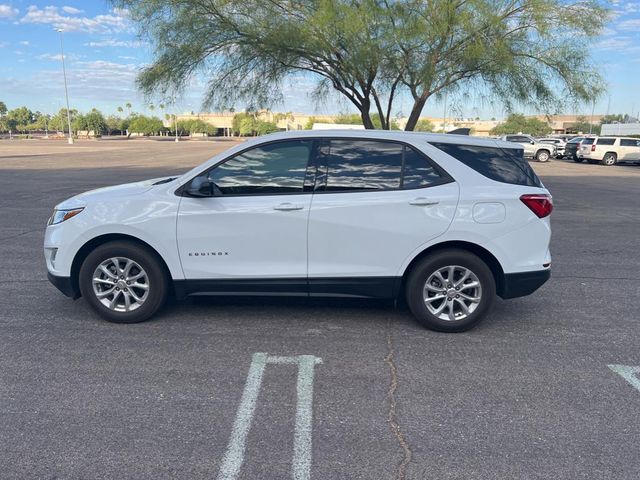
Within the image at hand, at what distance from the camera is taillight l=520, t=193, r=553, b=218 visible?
4633 millimetres

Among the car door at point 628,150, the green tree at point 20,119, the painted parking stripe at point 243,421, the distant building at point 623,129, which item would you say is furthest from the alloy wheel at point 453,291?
the green tree at point 20,119

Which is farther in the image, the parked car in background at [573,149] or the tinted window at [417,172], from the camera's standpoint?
the parked car in background at [573,149]

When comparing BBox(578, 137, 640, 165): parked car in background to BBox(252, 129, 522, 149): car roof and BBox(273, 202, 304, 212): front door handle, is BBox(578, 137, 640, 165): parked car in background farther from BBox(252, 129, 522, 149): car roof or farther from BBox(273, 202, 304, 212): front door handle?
BBox(273, 202, 304, 212): front door handle

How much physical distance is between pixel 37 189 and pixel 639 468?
17411mm

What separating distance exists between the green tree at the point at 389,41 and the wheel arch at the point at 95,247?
31.7ft

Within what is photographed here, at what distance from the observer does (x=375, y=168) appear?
185 inches

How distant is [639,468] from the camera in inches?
115

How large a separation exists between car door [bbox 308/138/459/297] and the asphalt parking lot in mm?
534

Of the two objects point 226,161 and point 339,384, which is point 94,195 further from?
point 339,384

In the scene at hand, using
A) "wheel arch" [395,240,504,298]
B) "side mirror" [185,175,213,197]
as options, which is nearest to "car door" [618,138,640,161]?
"wheel arch" [395,240,504,298]

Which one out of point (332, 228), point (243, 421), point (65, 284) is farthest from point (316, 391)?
point (65, 284)

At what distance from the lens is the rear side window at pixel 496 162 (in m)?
4.71

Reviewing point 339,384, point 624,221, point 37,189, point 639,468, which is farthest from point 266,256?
point 37,189

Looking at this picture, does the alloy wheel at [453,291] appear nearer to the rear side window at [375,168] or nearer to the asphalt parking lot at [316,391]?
the asphalt parking lot at [316,391]
